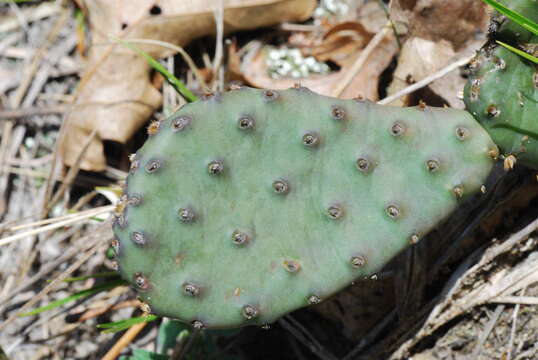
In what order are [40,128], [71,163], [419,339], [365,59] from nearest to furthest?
[419,339] < [365,59] < [71,163] < [40,128]

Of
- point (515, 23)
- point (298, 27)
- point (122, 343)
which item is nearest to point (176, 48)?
point (298, 27)

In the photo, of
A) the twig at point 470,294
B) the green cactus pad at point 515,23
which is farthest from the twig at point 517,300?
the green cactus pad at point 515,23

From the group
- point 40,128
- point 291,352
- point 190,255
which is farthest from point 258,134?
point 40,128

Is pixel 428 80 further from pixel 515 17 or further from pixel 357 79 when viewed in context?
pixel 515 17

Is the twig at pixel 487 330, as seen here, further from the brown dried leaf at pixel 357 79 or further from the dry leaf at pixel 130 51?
the dry leaf at pixel 130 51

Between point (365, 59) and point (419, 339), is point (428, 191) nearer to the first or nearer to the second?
point (419, 339)
